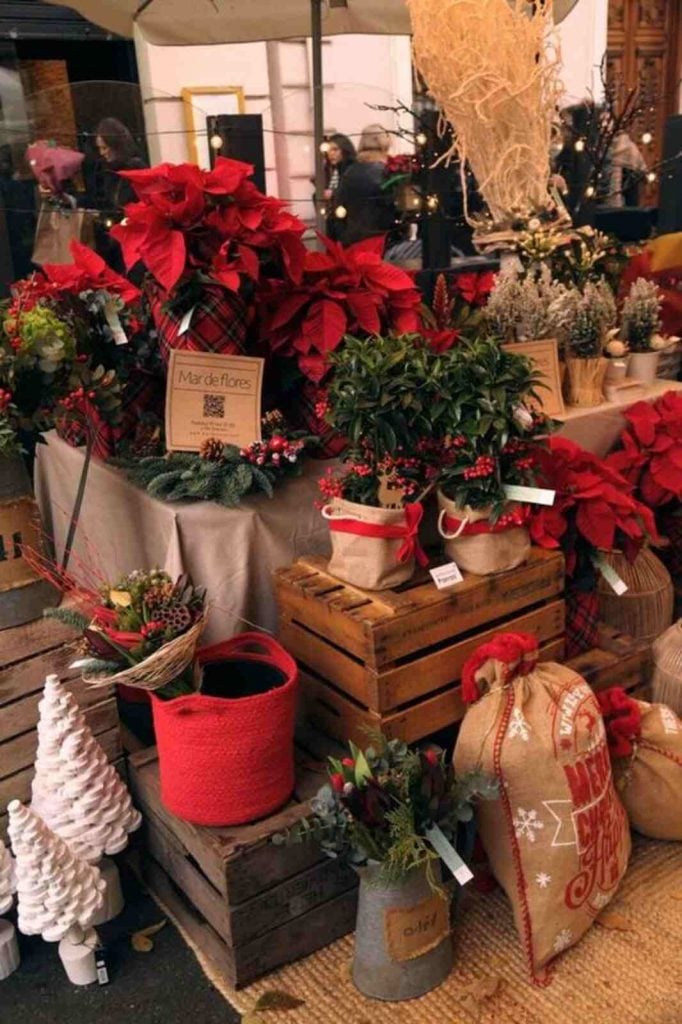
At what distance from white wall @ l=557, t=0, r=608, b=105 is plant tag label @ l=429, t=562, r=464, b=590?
6.91 m

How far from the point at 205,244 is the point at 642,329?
54.2 inches

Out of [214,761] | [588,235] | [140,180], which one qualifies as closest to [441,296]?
[588,235]

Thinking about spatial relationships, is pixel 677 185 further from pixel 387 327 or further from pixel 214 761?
pixel 214 761

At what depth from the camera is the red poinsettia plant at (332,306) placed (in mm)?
1974

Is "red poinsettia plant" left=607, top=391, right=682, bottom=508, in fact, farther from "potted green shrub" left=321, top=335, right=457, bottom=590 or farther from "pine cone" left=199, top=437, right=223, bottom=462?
"pine cone" left=199, top=437, right=223, bottom=462

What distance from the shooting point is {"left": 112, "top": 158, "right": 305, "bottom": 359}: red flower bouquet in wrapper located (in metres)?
1.82

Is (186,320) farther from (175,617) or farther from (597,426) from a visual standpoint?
(597,426)

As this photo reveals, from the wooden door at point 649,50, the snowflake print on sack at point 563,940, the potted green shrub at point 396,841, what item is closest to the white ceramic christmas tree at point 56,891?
the potted green shrub at point 396,841

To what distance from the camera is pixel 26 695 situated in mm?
1823

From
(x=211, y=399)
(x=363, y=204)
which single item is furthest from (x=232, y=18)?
(x=211, y=399)

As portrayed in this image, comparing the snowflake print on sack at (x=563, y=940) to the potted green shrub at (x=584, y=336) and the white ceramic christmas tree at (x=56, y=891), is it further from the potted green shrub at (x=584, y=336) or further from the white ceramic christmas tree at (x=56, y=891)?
the potted green shrub at (x=584, y=336)

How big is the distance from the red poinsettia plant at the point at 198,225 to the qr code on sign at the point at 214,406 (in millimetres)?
228

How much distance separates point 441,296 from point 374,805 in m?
1.32

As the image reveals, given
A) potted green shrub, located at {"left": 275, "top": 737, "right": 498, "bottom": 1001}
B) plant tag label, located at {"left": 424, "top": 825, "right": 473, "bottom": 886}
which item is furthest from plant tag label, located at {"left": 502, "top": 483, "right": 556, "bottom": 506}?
plant tag label, located at {"left": 424, "top": 825, "right": 473, "bottom": 886}
